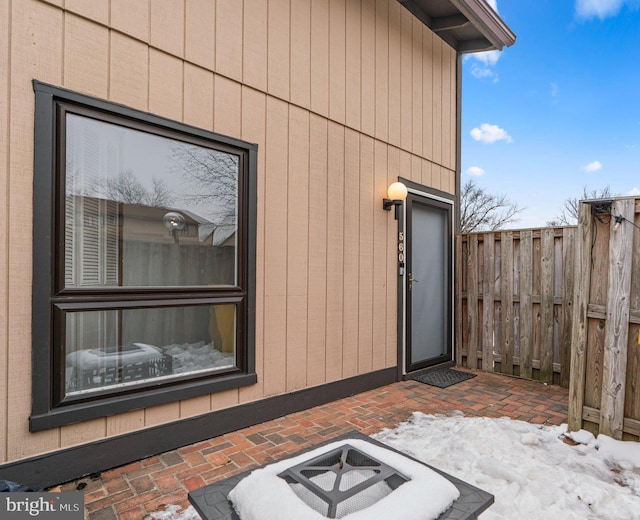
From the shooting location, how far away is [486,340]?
4.75 m

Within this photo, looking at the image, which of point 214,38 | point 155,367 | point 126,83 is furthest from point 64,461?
point 214,38

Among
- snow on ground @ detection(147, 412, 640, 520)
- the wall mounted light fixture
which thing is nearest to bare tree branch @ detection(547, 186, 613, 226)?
the wall mounted light fixture

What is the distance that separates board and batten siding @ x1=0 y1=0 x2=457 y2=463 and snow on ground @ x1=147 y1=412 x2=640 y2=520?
102 centimetres

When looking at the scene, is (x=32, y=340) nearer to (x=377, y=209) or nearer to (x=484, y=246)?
(x=377, y=209)

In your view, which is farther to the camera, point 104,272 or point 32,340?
point 104,272

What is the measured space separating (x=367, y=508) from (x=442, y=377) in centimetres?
376

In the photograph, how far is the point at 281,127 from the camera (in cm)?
317

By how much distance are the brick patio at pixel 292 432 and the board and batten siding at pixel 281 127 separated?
27 cm

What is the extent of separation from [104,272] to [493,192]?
51.5 feet

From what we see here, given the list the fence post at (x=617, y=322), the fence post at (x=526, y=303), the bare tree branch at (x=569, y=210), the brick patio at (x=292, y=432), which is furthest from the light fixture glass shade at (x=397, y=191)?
the bare tree branch at (x=569, y=210)

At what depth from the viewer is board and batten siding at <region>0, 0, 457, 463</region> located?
6.56 feet

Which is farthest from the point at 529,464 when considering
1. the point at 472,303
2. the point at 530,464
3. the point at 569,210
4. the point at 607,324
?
the point at 569,210

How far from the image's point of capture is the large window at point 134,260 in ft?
Answer: 6.82

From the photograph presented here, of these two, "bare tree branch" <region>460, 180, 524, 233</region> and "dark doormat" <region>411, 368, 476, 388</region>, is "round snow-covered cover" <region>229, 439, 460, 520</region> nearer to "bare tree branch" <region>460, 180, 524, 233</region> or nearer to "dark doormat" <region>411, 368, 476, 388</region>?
"dark doormat" <region>411, 368, 476, 388</region>
